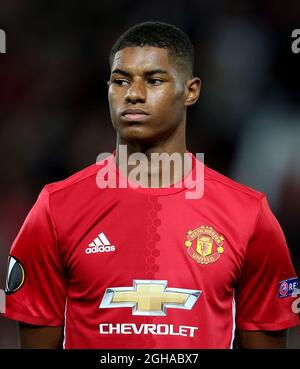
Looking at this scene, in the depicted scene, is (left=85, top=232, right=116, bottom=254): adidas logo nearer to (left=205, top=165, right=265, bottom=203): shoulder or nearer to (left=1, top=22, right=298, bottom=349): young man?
(left=1, top=22, right=298, bottom=349): young man

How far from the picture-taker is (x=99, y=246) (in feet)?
10.3

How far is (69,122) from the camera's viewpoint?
496cm

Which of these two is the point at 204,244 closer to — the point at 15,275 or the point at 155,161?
Result: the point at 155,161

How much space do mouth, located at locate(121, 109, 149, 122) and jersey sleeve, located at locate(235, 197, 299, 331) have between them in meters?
0.65

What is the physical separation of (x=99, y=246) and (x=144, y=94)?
0.63 meters

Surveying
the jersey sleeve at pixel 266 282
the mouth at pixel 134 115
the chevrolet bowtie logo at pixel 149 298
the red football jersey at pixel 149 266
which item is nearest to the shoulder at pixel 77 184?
the red football jersey at pixel 149 266

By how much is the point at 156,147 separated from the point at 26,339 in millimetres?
965

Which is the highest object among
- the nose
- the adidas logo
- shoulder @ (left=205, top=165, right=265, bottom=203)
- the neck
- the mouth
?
the nose

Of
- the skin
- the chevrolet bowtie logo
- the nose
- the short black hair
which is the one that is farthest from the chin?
the chevrolet bowtie logo

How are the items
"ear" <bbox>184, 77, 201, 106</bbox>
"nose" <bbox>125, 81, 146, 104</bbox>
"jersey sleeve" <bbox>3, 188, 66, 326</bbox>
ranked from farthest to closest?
"ear" <bbox>184, 77, 201, 106</bbox> < "jersey sleeve" <bbox>3, 188, 66, 326</bbox> < "nose" <bbox>125, 81, 146, 104</bbox>

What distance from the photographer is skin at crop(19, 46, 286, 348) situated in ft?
10.1

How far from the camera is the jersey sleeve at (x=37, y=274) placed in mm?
3174

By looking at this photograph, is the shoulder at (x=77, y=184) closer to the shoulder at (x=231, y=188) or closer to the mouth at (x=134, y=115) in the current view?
the mouth at (x=134, y=115)

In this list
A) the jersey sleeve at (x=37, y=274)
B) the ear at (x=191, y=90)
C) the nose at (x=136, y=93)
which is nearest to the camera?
the nose at (x=136, y=93)
